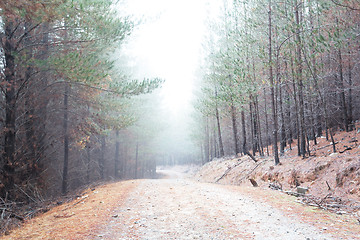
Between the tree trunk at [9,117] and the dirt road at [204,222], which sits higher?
the tree trunk at [9,117]

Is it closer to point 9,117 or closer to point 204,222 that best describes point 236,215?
point 204,222

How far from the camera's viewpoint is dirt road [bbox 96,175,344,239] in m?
3.83

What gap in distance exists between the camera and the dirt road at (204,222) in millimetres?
3831

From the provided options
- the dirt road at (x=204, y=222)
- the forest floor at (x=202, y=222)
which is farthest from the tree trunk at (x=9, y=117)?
the dirt road at (x=204, y=222)

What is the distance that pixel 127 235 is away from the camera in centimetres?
393

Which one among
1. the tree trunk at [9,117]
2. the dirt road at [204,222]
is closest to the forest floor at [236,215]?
the dirt road at [204,222]

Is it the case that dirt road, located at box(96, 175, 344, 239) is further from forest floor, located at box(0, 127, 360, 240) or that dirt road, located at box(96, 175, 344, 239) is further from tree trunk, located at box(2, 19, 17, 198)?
tree trunk, located at box(2, 19, 17, 198)

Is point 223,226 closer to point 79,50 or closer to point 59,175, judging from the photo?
point 79,50

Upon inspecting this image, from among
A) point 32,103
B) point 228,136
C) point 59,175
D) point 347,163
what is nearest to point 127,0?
point 32,103

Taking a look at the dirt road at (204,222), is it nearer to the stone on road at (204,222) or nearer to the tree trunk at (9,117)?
the stone on road at (204,222)

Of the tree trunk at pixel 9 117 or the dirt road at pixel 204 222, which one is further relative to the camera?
the tree trunk at pixel 9 117

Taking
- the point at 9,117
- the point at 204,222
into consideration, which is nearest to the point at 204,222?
the point at 204,222

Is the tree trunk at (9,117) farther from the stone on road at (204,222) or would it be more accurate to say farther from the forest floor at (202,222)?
the stone on road at (204,222)

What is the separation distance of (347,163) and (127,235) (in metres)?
6.14
